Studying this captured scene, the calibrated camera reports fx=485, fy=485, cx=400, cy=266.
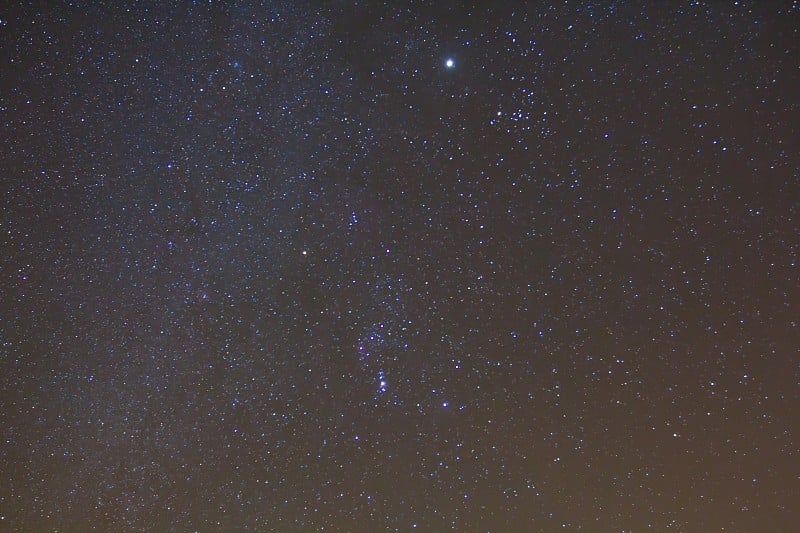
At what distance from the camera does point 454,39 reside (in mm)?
906

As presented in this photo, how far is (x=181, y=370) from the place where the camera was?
977 millimetres

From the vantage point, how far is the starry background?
0.90m

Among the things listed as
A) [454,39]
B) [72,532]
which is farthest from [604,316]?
[72,532]

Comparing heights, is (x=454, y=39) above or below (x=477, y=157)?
above

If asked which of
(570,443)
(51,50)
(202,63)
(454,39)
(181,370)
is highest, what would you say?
(51,50)

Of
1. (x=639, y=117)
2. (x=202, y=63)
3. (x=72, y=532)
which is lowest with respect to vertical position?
(x=72, y=532)

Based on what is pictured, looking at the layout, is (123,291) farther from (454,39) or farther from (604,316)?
(604,316)

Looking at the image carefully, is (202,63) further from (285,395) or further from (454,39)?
(285,395)

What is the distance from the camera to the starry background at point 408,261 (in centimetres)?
90

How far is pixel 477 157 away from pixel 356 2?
0.37 meters

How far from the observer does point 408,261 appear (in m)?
0.94

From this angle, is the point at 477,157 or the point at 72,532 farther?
the point at 72,532

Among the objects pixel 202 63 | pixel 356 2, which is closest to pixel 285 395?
pixel 202 63

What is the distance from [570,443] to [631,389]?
0.16 meters
